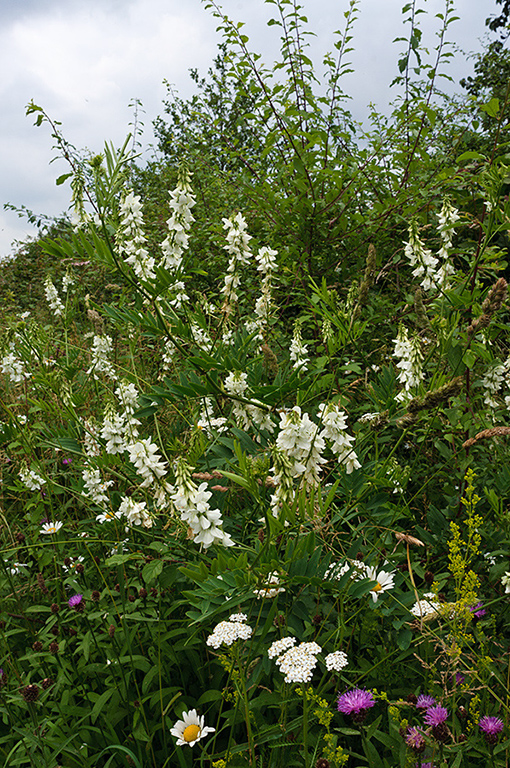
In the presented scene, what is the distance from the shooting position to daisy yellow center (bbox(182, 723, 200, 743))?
4.34 ft

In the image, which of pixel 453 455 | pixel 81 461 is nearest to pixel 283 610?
pixel 453 455

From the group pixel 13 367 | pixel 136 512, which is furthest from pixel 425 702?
pixel 13 367

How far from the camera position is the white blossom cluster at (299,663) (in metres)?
1.21

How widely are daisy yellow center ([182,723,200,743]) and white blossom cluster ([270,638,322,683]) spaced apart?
29 centimetres

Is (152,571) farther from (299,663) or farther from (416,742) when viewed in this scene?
(416,742)

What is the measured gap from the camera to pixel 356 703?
1.36 metres

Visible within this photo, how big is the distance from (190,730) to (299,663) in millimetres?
357

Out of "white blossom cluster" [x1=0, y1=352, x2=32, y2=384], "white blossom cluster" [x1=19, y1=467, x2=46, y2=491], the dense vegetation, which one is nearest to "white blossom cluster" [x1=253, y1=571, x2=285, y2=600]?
the dense vegetation

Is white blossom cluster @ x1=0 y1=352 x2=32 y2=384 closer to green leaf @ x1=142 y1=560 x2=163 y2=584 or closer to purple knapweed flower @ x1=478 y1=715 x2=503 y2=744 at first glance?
green leaf @ x1=142 y1=560 x2=163 y2=584

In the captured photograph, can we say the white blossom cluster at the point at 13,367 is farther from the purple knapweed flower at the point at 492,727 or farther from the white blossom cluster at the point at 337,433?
the purple knapweed flower at the point at 492,727

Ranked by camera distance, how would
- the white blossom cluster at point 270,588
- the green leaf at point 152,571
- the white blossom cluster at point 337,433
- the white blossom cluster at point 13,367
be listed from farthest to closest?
the white blossom cluster at point 13,367 → the white blossom cluster at point 337,433 → the green leaf at point 152,571 → the white blossom cluster at point 270,588

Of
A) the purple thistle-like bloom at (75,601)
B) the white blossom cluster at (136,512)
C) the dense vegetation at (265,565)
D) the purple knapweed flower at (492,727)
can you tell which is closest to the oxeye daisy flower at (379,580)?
the dense vegetation at (265,565)

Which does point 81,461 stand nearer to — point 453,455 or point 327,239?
point 453,455

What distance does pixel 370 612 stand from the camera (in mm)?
1713
